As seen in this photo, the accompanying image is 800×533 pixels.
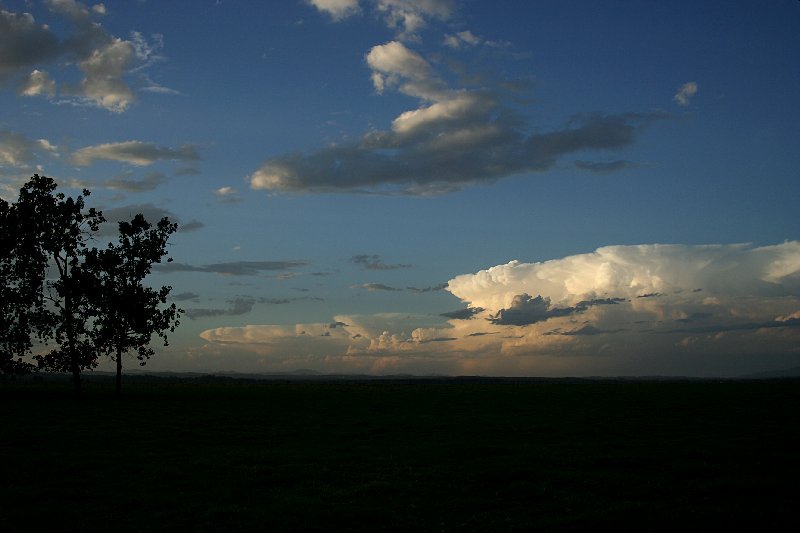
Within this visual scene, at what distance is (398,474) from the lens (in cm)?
2984

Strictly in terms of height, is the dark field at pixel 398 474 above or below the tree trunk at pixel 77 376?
below

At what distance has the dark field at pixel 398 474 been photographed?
21.7 m

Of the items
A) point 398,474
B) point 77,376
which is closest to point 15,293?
point 77,376

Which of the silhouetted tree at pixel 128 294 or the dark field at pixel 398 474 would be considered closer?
the dark field at pixel 398 474

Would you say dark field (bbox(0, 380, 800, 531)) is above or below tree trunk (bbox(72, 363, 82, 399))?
below

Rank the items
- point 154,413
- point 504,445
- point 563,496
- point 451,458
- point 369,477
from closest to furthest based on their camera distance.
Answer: point 563,496, point 369,477, point 451,458, point 504,445, point 154,413

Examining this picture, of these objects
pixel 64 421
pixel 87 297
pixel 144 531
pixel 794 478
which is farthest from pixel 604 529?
pixel 87 297

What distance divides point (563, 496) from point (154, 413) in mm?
46110

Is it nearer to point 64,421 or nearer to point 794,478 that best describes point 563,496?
point 794,478

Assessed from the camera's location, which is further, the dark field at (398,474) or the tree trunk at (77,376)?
the tree trunk at (77,376)

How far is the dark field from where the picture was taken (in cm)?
2169

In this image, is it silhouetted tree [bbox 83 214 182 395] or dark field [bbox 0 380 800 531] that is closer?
dark field [bbox 0 380 800 531]

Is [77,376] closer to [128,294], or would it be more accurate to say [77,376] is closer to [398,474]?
[128,294]

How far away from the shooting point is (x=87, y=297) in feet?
250
